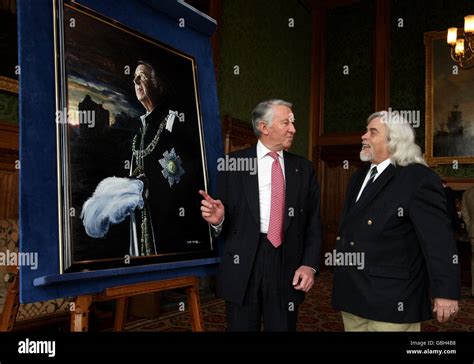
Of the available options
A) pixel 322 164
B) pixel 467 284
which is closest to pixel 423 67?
pixel 322 164

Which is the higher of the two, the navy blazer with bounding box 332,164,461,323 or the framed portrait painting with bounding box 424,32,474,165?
the framed portrait painting with bounding box 424,32,474,165

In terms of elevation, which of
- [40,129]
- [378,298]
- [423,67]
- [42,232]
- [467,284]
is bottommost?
[467,284]

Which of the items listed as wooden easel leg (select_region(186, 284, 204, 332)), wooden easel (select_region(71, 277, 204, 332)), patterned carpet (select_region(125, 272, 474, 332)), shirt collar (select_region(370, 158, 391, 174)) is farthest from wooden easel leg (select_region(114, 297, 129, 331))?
patterned carpet (select_region(125, 272, 474, 332))

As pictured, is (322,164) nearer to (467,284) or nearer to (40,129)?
(467,284)

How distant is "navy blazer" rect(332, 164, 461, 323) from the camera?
1913 millimetres

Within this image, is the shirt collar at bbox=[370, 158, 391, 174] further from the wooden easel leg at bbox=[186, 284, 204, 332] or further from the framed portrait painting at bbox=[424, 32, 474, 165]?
the framed portrait painting at bbox=[424, 32, 474, 165]

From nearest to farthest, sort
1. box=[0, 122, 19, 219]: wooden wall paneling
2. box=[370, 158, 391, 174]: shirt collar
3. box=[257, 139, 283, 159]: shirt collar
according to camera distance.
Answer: box=[370, 158, 391, 174]: shirt collar < box=[257, 139, 283, 159]: shirt collar < box=[0, 122, 19, 219]: wooden wall paneling

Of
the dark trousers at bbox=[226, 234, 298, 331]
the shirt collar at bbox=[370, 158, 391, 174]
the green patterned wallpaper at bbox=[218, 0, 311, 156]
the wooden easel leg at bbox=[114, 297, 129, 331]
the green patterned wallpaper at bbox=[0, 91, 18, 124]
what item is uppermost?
the green patterned wallpaper at bbox=[218, 0, 311, 156]

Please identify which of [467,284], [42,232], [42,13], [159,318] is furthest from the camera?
[467,284]

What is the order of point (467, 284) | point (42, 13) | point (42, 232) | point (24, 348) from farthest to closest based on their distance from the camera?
point (467, 284), point (42, 13), point (42, 232), point (24, 348)

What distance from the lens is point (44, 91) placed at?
1.62 metres

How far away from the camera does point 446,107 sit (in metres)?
7.75

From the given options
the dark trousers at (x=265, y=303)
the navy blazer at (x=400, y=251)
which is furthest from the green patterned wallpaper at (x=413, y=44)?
the dark trousers at (x=265, y=303)

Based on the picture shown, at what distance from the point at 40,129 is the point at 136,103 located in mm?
508
